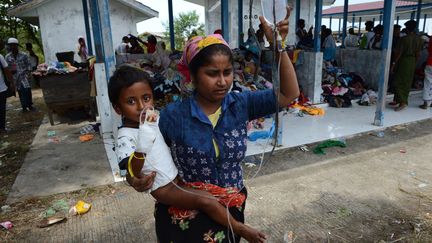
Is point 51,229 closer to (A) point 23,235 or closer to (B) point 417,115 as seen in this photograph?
(A) point 23,235

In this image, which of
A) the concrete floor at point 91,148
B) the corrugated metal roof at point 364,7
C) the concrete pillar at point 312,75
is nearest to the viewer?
the concrete floor at point 91,148

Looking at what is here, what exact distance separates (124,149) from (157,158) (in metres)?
0.16

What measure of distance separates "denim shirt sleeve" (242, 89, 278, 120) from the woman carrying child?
0.01 meters

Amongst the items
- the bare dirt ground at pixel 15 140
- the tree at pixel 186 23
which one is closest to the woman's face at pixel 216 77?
the bare dirt ground at pixel 15 140

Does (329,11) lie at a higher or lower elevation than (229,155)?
higher

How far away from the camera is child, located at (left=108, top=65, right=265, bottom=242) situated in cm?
126

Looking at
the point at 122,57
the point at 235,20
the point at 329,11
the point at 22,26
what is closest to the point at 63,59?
the point at 122,57

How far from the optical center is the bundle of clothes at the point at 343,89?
7.69 meters

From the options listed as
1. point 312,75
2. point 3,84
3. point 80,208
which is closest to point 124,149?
point 80,208

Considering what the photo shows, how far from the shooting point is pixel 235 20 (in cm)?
1540

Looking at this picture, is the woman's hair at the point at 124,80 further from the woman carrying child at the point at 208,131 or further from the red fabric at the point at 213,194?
the red fabric at the point at 213,194

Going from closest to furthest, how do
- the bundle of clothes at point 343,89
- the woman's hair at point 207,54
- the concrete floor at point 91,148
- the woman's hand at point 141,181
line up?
the woman's hand at point 141,181 → the woman's hair at point 207,54 → the concrete floor at point 91,148 → the bundle of clothes at point 343,89

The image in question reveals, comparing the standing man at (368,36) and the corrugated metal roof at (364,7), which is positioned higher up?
the corrugated metal roof at (364,7)

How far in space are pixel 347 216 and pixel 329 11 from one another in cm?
2118
